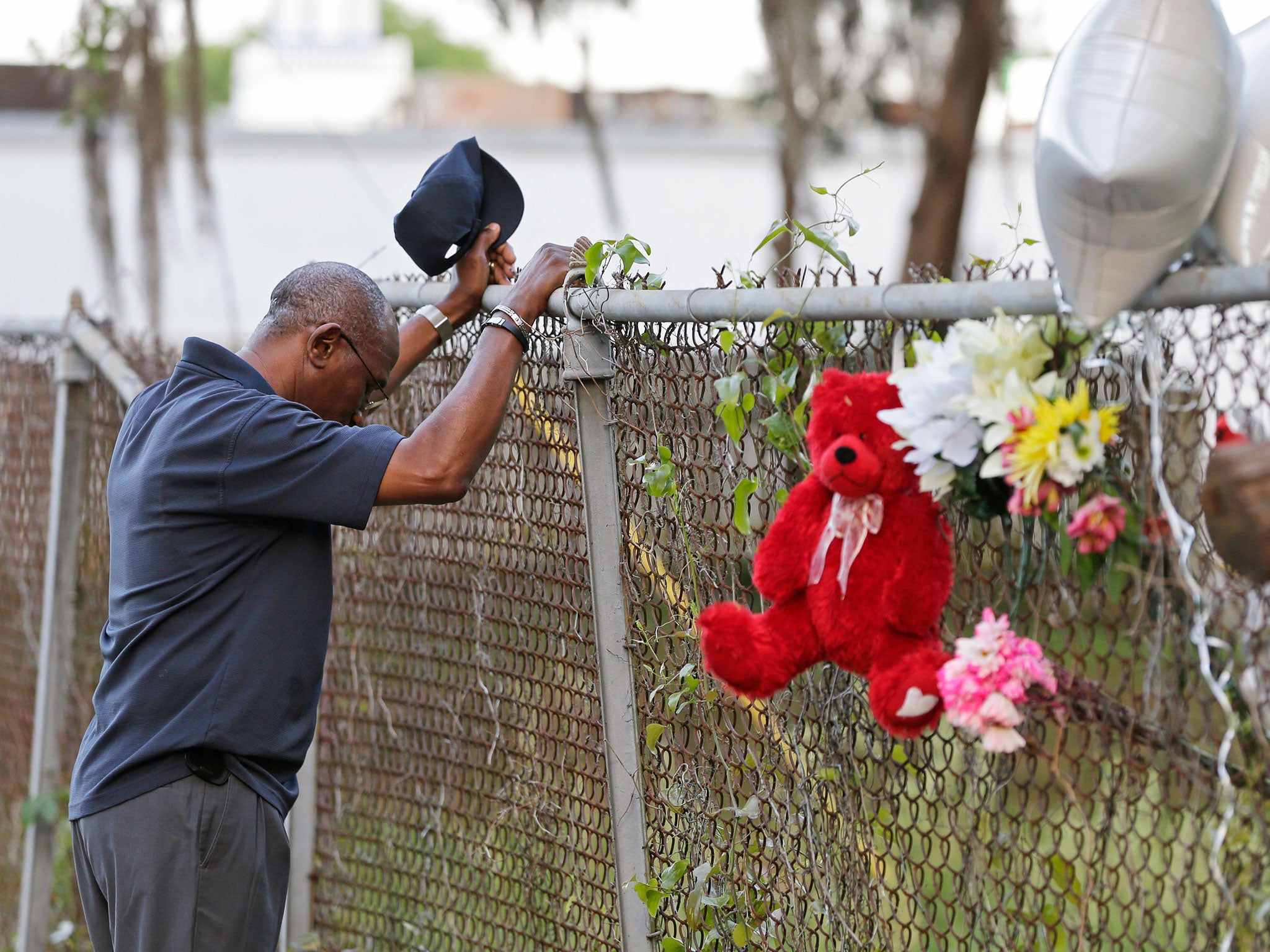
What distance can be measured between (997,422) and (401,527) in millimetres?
2158

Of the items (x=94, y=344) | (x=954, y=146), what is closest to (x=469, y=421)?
(x=94, y=344)

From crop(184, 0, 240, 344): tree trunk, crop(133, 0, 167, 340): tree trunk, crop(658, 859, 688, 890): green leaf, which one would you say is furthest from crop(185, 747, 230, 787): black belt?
crop(184, 0, 240, 344): tree trunk

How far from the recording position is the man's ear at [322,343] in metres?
2.74

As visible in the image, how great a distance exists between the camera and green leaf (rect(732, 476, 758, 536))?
2189 mm

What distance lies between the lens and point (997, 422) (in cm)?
168

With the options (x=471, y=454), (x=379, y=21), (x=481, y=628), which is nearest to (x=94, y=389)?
(x=481, y=628)

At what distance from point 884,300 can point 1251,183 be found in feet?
1.81

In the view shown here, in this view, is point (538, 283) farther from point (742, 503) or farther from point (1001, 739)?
point (1001, 739)

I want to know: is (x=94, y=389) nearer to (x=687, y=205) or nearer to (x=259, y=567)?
(x=259, y=567)

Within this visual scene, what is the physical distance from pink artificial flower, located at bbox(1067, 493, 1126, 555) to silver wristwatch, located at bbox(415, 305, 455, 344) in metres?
1.75

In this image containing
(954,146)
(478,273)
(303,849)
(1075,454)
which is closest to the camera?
(1075,454)

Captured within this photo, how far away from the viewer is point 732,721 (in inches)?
99.5

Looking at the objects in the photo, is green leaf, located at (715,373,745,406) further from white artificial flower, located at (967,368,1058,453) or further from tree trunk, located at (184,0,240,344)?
tree trunk, located at (184,0,240,344)

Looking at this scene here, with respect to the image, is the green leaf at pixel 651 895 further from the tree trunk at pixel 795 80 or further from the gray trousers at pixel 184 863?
the tree trunk at pixel 795 80
